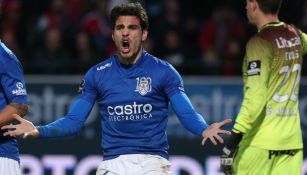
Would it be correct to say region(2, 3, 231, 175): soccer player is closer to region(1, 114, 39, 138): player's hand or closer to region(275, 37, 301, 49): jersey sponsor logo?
region(1, 114, 39, 138): player's hand

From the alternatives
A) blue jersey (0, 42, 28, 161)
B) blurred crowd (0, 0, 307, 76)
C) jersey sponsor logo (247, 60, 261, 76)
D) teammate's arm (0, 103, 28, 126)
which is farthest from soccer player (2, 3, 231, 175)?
blurred crowd (0, 0, 307, 76)

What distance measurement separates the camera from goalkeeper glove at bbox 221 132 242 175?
7508 millimetres

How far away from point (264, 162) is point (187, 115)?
759 mm

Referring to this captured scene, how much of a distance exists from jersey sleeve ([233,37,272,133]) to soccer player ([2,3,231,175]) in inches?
12.8

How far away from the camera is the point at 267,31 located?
304 inches

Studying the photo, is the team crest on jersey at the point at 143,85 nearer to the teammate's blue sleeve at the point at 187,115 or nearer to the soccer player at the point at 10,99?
the teammate's blue sleeve at the point at 187,115

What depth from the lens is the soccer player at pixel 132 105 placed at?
741cm

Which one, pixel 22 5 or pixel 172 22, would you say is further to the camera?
pixel 22 5

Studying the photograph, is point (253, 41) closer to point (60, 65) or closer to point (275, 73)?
point (275, 73)

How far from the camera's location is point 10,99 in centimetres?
749

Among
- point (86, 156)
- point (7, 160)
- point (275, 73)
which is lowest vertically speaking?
point (86, 156)

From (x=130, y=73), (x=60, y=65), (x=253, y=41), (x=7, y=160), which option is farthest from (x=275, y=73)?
(x=60, y=65)

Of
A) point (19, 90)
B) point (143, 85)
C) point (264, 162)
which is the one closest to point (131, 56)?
point (143, 85)

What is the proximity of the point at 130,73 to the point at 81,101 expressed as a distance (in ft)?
1.43
